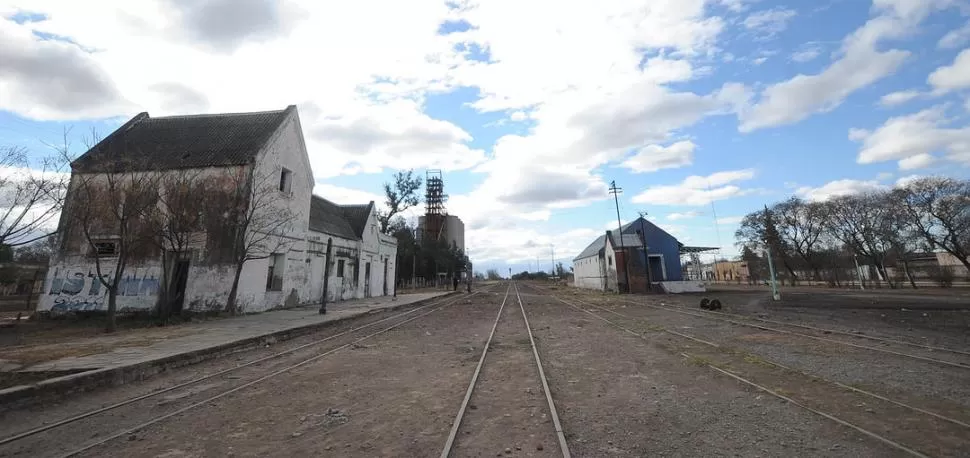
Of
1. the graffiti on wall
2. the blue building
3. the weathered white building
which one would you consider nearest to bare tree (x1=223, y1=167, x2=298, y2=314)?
the weathered white building

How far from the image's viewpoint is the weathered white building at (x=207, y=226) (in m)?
17.4

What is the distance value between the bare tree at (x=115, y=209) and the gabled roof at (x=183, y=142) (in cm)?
68

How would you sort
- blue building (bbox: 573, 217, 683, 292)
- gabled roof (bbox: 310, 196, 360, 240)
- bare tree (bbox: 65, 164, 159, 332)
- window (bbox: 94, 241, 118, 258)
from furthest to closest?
1. blue building (bbox: 573, 217, 683, 292)
2. gabled roof (bbox: 310, 196, 360, 240)
3. window (bbox: 94, 241, 118, 258)
4. bare tree (bbox: 65, 164, 159, 332)

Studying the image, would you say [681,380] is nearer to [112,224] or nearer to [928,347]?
[928,347]

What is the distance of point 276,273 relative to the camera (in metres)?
20.8

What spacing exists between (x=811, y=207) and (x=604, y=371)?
57611 millimetres

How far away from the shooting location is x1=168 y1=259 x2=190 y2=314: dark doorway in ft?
55.6

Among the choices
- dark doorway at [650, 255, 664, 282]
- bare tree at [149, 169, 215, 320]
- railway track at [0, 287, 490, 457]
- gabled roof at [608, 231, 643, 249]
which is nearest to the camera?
railway track at [0, 287, 490, 457]

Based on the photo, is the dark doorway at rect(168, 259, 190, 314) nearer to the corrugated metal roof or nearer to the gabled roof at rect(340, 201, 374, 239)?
the gabled roof at rect(340, 201, 374, 239)

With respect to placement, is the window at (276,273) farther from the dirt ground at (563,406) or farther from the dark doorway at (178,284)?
the dirt ground at (563,406)

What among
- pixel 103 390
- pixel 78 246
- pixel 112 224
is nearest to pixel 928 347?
pixel 103 390

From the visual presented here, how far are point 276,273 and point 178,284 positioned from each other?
4.06 meters

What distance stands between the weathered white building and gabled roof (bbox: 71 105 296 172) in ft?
0.18

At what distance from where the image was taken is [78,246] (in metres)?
18.3
